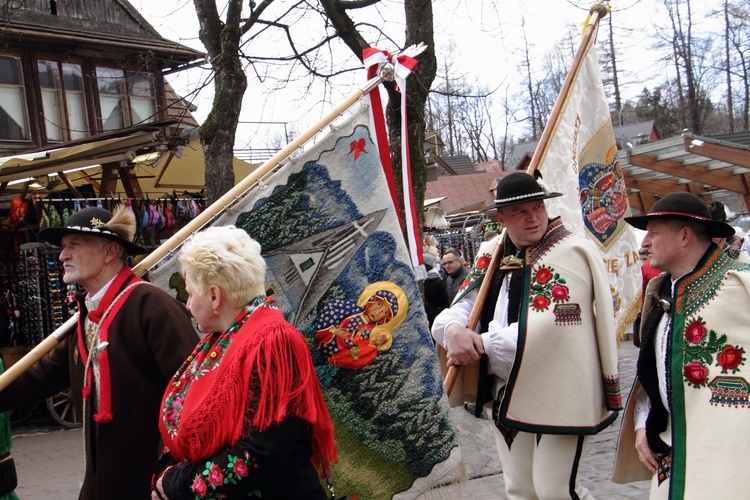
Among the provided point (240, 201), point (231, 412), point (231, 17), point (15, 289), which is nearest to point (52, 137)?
point (15, 289)

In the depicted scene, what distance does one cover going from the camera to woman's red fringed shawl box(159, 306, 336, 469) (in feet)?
7.66

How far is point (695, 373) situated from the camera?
301 cm

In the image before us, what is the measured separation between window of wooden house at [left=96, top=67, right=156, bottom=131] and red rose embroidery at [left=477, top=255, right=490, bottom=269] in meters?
13.5

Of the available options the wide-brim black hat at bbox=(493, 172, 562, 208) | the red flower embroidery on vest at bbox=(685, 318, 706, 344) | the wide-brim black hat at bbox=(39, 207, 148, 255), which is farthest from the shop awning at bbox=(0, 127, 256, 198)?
the red flower embroidery on vest at bbox=(685, 318, 706, 344)

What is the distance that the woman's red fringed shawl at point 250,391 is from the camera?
7.66 feet

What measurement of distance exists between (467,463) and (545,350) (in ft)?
10.2

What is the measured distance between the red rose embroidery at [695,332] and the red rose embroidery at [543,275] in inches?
28.1

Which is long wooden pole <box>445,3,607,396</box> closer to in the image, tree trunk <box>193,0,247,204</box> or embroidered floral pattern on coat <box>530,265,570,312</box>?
embroidered floral pattern on coat <box>530,265,570,312</box>

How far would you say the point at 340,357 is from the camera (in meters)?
3.44

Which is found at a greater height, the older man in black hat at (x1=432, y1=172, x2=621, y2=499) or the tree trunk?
the tree trunk

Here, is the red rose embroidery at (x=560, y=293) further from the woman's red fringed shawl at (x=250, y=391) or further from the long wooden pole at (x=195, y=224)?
the woman's red fringed shawl at (x=250, y=391)

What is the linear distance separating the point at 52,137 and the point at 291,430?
47.8 feet

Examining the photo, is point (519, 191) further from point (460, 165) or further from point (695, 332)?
point (460, 165)

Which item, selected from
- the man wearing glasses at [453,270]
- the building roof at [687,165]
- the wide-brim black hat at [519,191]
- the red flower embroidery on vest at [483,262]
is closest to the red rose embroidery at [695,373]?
the wide-brim black hat at [519,191]
